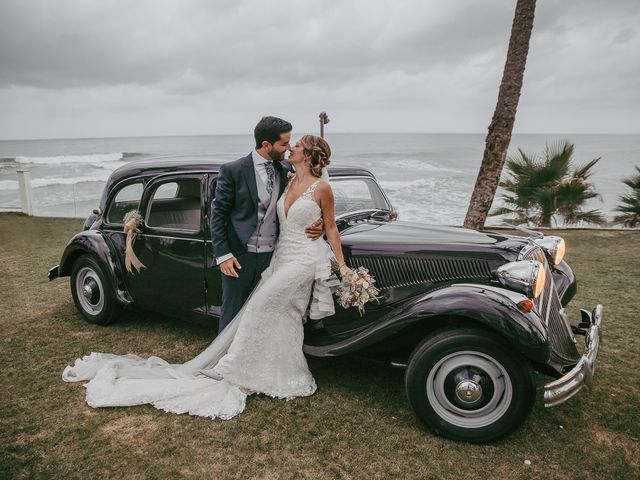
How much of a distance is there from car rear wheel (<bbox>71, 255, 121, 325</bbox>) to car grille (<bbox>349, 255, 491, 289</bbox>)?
292cm

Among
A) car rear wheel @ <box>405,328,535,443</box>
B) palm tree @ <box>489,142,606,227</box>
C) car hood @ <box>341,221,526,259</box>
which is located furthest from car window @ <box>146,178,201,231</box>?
palm tree @ <box>489,142,606,227</box>

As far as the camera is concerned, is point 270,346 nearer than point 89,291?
Yes

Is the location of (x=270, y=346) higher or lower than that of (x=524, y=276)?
lower

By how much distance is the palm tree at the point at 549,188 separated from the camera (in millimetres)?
10836

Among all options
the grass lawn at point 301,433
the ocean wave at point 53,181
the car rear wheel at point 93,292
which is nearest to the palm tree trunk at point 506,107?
the grass lawn at point 301,433

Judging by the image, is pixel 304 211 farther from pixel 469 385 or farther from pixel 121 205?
pixel 121 205

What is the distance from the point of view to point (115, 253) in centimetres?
489

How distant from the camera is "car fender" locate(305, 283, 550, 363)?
2842 mm

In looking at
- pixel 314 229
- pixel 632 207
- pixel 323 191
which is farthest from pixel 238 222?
pixel 632 207

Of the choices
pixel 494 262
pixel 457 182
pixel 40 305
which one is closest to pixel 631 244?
pixel 494 262

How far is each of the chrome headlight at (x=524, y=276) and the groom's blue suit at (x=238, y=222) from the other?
70.3 inches

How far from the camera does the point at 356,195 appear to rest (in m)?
4.46

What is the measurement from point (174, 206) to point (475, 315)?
3162 millimetres

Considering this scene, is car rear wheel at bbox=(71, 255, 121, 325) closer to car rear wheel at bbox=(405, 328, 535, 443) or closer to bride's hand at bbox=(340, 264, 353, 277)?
bride's hand at bbox=(340, 264, 353, 277)
